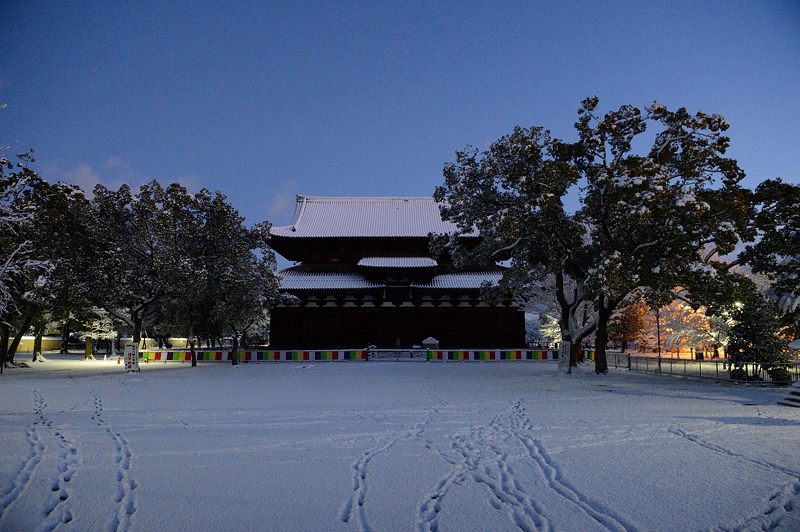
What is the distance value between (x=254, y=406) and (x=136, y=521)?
24.6 feet

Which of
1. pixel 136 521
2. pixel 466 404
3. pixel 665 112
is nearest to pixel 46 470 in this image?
pixel 136 521

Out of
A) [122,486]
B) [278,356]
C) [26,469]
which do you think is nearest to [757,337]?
[122,486]

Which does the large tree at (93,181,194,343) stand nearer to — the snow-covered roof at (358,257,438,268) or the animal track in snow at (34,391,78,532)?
the snow-covered roof at (358,257,438,268)

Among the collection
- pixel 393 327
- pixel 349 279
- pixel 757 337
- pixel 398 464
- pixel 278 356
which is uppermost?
pixel 349 279

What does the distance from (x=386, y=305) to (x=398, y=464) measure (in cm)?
2877

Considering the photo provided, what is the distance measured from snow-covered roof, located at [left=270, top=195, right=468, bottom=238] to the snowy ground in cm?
2466

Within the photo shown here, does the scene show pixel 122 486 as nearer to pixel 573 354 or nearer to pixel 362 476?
pixel 362 476

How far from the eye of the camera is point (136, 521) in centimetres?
461

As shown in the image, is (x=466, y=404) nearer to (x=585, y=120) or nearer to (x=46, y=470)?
(x=46, y=470)

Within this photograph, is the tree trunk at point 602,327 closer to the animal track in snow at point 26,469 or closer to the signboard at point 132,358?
the animal track in snow at point 26,469

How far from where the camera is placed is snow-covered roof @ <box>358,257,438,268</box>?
3428 cm

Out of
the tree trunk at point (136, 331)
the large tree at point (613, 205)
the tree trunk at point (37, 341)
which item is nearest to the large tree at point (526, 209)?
the large tree at point (613, 205)

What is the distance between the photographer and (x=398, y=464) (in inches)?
258

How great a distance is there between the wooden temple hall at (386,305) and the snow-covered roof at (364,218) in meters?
0.24
